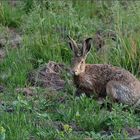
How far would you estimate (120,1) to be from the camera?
38.0 ft

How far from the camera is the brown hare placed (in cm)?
788

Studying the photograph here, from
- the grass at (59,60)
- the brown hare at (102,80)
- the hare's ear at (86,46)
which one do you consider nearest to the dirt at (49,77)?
the grass at (59,60)

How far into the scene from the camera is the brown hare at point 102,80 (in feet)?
25.8

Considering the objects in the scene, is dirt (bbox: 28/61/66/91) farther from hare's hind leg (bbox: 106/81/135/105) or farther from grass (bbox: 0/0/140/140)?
hare's hind leg (bbox: 106/81/135/105)

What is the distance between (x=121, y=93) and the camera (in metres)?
7.89

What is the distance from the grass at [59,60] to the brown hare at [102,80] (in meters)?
0.22

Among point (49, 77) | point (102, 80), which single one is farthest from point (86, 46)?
point (49, 77)

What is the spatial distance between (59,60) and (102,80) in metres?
1.33

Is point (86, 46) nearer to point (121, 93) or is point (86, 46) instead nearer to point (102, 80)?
point (102, 80)

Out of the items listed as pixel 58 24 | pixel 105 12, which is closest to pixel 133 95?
pixel 58 24

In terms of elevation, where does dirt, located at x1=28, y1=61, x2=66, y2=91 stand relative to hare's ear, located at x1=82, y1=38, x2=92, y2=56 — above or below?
below

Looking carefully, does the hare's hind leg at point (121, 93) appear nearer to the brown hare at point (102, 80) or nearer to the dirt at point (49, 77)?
the brown hare at point (102, 80)

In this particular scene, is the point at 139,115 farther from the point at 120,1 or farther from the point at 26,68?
the point at 120,1

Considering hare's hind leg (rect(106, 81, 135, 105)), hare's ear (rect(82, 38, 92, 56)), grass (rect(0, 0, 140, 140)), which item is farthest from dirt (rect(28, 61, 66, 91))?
hare's hind leg (rect(106, 81, 135, 105))
